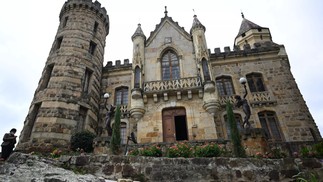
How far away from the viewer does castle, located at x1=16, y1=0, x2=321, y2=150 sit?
13.8m

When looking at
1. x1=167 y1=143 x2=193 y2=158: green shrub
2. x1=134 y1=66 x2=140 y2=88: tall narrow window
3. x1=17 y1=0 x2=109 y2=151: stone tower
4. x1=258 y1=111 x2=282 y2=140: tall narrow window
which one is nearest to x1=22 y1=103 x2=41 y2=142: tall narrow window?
x1=17 y1=0 x2=109 y2=151: stone tower

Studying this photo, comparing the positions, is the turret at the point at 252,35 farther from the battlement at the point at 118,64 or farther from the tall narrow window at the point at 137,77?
the battlement at the point at 118,64

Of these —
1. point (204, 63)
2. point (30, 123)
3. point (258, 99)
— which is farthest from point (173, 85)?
point (30, 123)

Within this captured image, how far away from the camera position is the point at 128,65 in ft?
62.2

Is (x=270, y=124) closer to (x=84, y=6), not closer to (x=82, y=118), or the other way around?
(x=82, y=118)

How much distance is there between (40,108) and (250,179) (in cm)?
1273

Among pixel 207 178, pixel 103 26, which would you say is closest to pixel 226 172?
pixel 207 178

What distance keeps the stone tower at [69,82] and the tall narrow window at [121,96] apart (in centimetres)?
156

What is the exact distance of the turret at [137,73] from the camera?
1468 centimetres

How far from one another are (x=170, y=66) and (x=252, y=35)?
987 cm

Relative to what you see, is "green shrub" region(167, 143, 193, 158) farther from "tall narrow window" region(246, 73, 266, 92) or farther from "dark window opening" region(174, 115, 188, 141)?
"tall narrow window" region(246, 73, 266, 92)

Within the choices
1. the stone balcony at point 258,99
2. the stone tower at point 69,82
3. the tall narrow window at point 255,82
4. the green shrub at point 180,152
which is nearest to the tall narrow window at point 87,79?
the stone tower at point 69,82

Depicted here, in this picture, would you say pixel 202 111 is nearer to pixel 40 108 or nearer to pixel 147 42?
pixel 147 42

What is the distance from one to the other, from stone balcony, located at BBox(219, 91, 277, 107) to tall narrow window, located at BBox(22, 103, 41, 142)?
12879 millimetres
